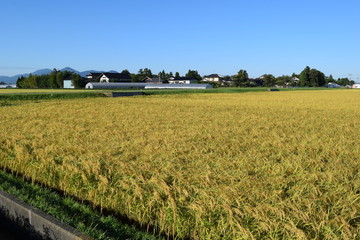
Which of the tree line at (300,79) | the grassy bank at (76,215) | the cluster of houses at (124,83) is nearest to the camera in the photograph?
the grassy bank at (76,215)

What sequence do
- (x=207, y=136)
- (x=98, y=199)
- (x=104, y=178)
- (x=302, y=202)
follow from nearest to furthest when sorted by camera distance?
(x=302, y=202) < (x=98, y=199) < (x=104, y=178) < (x=207, y=136)

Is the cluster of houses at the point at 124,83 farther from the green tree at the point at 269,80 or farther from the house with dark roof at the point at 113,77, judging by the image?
the green tree at the point at 269,80

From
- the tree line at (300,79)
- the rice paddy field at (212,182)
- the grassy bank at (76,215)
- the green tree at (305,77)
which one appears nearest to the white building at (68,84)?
the tree line at (300,79)

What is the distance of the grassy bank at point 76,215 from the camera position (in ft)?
12.2

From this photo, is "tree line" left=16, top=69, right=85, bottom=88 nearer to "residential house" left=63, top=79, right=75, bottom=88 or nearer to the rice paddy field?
"residential house" left=63, top=79, right=75, bottom=88

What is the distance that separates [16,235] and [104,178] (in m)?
1.56

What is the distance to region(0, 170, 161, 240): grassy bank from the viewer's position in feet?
12.2

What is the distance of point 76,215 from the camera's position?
167 inches

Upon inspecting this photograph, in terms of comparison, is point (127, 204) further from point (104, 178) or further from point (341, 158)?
point (341, 158)

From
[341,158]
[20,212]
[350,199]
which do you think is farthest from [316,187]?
[20,212]

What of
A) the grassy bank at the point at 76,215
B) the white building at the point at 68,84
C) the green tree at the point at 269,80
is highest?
the green tree at the point at 269,80

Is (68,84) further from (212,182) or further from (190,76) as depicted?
(212,182)

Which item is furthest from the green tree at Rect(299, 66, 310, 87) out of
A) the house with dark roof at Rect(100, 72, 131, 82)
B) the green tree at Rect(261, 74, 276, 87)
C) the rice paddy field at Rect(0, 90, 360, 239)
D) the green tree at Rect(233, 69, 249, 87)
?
the rice paddy field at Rect(0, 90, 360, 239)

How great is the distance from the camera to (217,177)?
17.8 ft
